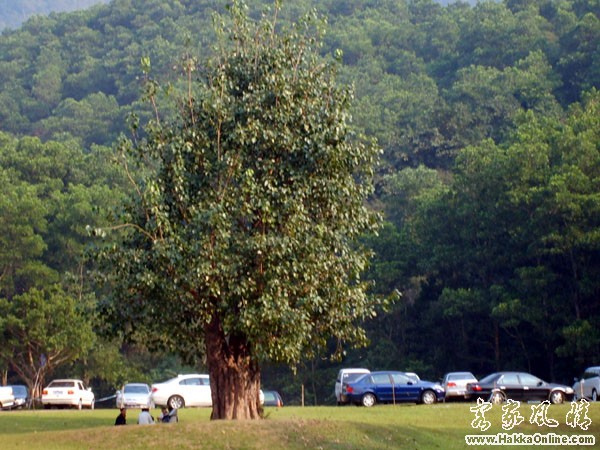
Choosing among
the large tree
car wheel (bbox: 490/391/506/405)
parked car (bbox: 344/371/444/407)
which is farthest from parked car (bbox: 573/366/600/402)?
the large tree

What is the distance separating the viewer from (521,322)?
49219 millimetres

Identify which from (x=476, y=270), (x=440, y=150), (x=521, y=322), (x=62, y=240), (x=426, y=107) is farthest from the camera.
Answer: (x=426, y=107)

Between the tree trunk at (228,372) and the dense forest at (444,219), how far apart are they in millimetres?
2577

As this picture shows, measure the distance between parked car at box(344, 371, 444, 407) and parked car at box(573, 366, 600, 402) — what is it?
512cm

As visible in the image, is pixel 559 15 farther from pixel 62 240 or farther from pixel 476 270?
pixel 62 240

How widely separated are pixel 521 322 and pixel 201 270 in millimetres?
32570

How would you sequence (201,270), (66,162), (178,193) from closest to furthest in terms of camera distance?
1. (201,270)
2. (178,193)
3. (66,162)

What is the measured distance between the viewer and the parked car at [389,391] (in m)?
34.5

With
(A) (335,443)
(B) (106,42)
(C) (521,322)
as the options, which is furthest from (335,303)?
(B) (106,42)

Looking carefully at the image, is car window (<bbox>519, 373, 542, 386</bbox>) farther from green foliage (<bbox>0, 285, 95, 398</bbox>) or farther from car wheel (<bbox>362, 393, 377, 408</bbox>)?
green foliage (<bbox>0, 285, 95, 398</bbox>)

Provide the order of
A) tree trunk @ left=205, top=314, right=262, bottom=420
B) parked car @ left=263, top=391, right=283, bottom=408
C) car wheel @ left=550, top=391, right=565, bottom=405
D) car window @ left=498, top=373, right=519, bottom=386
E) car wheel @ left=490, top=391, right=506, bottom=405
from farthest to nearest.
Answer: parked car @ left=263, top=391, right=283, bottom=408 < car window @ left=498, top=373, right=519, bottom=386 < car wheel @ left=550, top=391, right=565, bottom=405 < car wheel @ left=490, top=391, right=506, bottom=405 < tree trunk @ left=205, top=314, right=262, bottom=420

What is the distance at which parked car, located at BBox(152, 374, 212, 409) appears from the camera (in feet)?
117

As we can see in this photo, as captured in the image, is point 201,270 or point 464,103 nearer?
point 201,270

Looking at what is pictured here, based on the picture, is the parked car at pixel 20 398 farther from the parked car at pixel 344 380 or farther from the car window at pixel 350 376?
the car window at pixel 350 376
